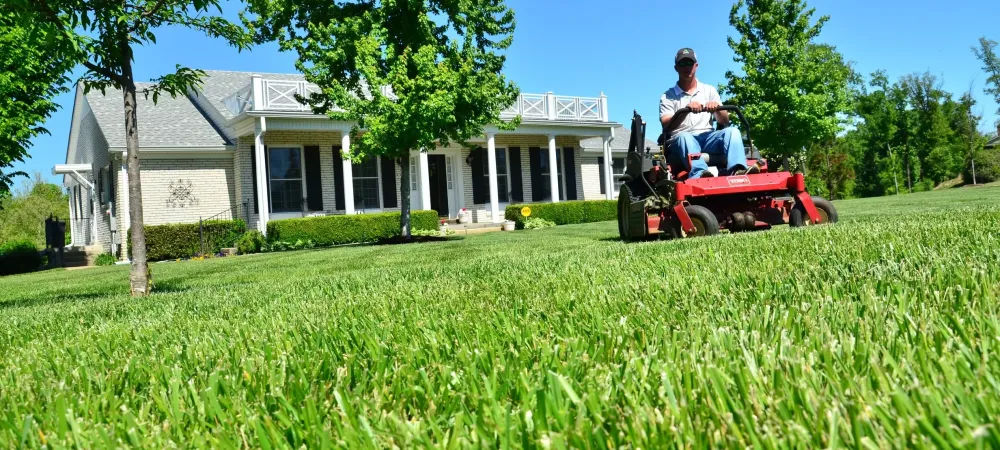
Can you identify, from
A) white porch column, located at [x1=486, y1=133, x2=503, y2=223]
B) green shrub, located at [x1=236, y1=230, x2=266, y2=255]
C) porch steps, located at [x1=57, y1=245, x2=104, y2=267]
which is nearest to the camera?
green shrub, located at [x1=236, y1=230, x2=266, y2=255]

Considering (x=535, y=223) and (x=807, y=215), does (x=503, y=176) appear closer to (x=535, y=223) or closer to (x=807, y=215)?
(x=535, y=223)

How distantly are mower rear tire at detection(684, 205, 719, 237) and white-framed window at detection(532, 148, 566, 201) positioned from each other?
1995cm

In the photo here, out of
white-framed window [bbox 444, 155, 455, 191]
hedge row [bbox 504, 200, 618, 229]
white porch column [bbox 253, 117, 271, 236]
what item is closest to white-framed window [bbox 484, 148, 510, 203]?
white-framed window [bbox 444, 155, 455, 191]

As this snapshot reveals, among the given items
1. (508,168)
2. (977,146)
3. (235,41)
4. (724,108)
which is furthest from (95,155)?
(977,146)

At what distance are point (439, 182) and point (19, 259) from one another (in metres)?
12.8

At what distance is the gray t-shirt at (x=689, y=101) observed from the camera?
7.46 metres

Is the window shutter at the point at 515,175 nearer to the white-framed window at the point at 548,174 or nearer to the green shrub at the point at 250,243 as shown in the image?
the white-framed window at the point at 548,174

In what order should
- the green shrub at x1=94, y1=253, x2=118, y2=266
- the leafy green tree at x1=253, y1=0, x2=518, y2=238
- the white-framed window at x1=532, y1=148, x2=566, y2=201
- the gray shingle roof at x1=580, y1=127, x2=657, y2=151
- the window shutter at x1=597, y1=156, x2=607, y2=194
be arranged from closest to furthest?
the leafy green tree at x1=253, y1=0, x2=518, y2=238 → the green shrub at x1=94, y1=253, x2=118, y2=266 → the white-framed window at x1=532, y1=148, x2=566, y2=201 → the gray shingle roof at x1=580, y1=127, x2=657, y2=151 → the window shutter at x1=597, y1=156, x2=607, y2=194

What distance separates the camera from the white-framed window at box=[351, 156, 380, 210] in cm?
2291

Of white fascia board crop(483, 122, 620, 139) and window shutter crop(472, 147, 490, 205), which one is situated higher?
white fascia board crop(483, 122, 620, 139)

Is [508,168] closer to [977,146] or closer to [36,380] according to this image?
[36,380]

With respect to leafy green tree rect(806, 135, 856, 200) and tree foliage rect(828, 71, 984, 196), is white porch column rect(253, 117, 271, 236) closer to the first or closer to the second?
leafy green tree rect(806, 135, 856, 200)

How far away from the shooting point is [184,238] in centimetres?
1859

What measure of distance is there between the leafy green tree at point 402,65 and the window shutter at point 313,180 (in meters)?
5.43
